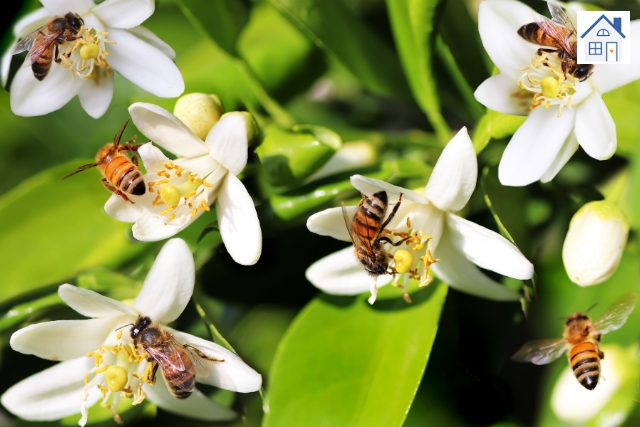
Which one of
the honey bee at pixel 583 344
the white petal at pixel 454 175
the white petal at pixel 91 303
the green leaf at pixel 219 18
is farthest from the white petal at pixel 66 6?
the honey bee at pixel 583 344

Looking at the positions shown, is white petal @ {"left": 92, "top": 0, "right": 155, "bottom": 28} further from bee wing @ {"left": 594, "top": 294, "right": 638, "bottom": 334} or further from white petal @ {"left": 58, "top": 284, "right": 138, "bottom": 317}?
bee wing @ {"left": 594, "top": 294, "right": 638, "bottom": 334}

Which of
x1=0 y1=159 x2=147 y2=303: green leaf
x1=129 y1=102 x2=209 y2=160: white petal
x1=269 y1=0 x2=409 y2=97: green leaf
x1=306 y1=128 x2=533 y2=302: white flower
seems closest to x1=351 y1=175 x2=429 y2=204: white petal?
x1=306 y1=128 x2=533 y2=302: white flower

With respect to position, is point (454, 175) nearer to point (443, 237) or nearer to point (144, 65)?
point (443, 237)

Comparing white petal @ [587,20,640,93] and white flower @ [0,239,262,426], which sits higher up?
white petal @ [587,20,640,93]

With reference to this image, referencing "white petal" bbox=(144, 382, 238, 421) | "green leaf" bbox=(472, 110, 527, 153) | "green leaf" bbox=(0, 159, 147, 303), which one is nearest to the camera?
"green leaf" bbox=(472, 110, 527, 153)

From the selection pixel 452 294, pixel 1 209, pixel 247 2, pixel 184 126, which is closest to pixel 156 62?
pixel 184 126

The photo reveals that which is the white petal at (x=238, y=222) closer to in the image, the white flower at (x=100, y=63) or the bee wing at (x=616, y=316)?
the white flower at (x=100, y=63)

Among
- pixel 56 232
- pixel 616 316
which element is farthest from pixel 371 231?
pixel 56 232
